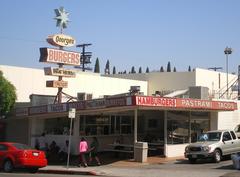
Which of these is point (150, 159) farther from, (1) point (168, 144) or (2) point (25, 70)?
(2) point (25, 70)

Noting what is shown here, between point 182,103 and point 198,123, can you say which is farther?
point 198,123

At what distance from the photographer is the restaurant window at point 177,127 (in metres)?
30.0

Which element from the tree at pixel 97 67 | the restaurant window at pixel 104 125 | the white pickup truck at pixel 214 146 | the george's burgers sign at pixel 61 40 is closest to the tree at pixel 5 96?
the george's burgers sign at pixel 61 40

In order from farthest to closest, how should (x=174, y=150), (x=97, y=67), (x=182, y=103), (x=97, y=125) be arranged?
1. (x=97, y=67)
2. (x=97, y=125)
3. (x=174, y=150)
4. (x=182, y=103)

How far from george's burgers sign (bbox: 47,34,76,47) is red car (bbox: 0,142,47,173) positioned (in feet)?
38.1

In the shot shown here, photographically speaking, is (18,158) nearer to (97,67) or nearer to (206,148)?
(206,148)

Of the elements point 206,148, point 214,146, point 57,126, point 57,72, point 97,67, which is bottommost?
point 206,148

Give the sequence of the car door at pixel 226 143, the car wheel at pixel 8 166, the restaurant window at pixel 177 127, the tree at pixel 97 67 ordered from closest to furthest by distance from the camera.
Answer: the car wheel at pixel 8 166 → the car door at pixel 226 143 → the restaurant window at pixel 177 127 → the tree at pixel 97 67

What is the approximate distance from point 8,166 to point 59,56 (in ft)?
39.3

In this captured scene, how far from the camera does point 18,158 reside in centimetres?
2344

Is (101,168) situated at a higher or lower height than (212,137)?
lower

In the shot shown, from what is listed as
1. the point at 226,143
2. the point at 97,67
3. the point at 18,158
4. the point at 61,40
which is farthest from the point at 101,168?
the point at 97,67

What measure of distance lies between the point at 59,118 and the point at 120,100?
866 centimetres

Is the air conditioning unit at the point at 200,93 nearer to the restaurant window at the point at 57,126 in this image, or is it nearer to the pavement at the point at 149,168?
the pavement at the point at 149,168
